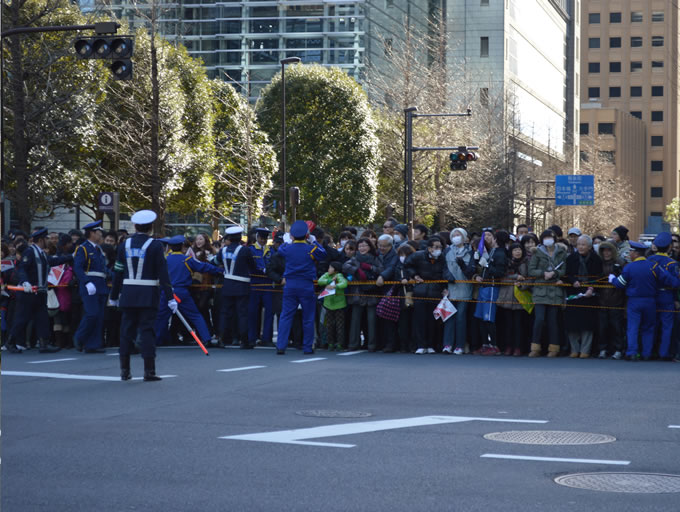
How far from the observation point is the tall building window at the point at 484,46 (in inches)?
3059

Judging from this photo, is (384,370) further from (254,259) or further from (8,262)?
(8,262)

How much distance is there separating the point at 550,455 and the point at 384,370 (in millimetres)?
6501

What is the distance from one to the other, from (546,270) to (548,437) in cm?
854

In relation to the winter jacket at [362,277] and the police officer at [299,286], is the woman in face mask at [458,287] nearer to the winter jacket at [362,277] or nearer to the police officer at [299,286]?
the winter jacket at [362,277]

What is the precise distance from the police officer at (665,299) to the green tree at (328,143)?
36857 mm

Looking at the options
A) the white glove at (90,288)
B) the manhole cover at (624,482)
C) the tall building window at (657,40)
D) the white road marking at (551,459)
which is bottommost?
the white road marking at (551,459)

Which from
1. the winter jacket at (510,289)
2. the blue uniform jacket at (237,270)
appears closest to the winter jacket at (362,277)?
the blue uniform jacket at (237,270)

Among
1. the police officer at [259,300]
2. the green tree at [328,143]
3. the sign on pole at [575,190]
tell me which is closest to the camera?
the police officer at [259,300]

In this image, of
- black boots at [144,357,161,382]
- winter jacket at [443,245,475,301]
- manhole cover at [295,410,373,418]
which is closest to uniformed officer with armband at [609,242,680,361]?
winter jacket at [443,245,475,301]

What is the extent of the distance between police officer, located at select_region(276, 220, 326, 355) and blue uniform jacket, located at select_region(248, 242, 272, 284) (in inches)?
53.1

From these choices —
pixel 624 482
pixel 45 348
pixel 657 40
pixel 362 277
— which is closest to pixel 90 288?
pixel 45 348

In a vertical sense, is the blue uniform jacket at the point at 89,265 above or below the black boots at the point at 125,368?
above

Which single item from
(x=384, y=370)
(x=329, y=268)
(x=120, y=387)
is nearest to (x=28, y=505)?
(x=120, y=387)

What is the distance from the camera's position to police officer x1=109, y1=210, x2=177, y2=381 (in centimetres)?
1254
